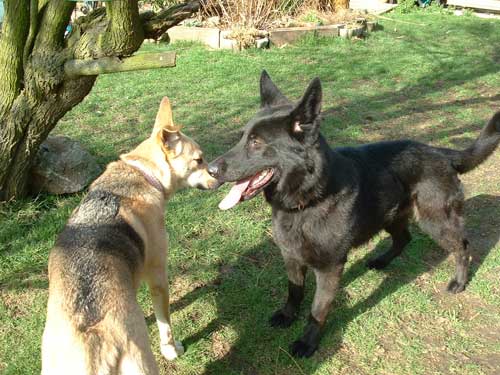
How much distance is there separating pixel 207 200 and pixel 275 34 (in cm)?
665

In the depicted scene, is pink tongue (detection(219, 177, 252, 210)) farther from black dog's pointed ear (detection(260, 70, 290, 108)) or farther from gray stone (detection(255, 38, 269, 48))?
gray stone (detection(255, 38, 269, 48))

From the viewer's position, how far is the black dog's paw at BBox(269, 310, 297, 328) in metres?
3.62

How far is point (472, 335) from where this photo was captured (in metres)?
3.50

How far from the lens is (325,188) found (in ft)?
10.3

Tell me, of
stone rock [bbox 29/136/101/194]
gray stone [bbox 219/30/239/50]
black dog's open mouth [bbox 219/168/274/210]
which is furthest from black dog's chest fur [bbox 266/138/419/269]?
gray stone [bbox 219/30/239/50]

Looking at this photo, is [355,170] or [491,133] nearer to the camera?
[355,170]

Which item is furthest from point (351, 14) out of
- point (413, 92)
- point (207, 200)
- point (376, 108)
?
point (207, 200)

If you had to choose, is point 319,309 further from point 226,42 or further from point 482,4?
point 482,4

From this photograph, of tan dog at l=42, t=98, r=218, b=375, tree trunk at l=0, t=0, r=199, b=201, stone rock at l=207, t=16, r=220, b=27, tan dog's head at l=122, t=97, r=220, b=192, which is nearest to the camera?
tan dog at l=42, t=98, r=218, b=375

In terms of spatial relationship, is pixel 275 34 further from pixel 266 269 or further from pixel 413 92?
pixel 266 269

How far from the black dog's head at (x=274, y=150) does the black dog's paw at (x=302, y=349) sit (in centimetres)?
111

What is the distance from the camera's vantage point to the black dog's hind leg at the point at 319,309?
3242 mm

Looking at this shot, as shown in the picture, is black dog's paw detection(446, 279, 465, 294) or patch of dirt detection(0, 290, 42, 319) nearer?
patch of dirt detection(0, 290, 42, 319)

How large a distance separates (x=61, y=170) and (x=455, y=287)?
3.88 m
